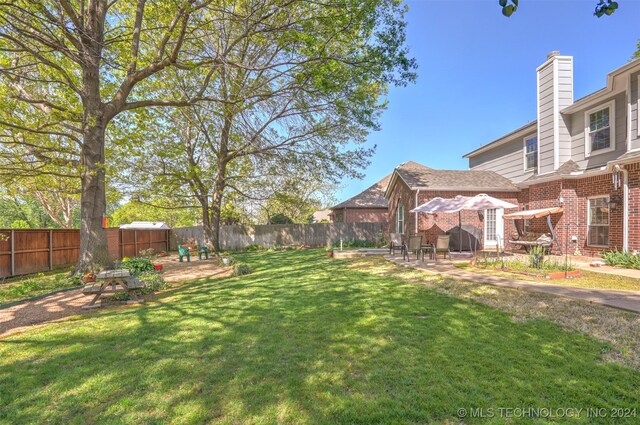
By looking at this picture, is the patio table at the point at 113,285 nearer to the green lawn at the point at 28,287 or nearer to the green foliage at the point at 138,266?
the green lawn at the point at 28,287

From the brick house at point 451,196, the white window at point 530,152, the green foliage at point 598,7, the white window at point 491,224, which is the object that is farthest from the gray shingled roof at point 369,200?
the green foliage at point 598,7

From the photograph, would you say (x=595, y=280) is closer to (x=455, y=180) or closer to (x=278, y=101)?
(x=455, y=180)

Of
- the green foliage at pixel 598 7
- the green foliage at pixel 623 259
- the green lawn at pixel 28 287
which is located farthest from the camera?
the green foliage at pixel 623 259

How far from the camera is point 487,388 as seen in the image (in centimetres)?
271

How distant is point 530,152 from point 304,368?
15.8 meters

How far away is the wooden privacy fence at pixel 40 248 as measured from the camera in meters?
9.49

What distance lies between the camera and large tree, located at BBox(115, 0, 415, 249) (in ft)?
23.9

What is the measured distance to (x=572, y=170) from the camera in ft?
38.1

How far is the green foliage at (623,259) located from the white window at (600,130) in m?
3.86

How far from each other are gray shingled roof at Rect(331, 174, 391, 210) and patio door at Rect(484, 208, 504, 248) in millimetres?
9493

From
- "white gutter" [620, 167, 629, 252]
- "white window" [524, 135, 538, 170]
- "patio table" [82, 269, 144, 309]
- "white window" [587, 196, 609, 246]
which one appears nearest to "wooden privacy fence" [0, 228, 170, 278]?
"patio table" [82, 269, 144, 309]

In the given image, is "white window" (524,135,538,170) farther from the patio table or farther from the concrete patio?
the patio table

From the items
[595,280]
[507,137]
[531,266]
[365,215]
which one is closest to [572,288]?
[595,280]

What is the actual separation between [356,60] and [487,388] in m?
7.50
